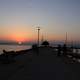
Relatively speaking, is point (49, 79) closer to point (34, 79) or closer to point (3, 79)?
point (34, 79)

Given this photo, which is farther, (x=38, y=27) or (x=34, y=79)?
(x=38, y=27)

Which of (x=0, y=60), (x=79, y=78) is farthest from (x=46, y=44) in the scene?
(x=79, y=78)

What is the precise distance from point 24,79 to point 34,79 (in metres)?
0.55

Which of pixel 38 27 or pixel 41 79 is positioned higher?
pixel 38 27

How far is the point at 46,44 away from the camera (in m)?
96.6

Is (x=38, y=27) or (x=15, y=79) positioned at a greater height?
(x=38, y=27)

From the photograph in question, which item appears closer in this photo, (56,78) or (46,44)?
(56,78)

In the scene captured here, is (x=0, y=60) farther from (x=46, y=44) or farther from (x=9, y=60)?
(x=46, y=44)

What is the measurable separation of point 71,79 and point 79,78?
2.15 feet

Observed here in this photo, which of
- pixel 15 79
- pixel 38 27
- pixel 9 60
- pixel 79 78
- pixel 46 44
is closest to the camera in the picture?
pixel 15 79

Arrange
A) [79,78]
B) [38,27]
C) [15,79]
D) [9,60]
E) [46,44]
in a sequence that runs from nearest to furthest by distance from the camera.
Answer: [15,79]
[79,78]
[9,60]
[38,27]
[46,44]

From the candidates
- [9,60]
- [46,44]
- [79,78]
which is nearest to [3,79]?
[79,78]

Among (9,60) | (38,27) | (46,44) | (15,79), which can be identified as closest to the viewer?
(15,79)

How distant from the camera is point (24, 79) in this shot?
1186 cm
